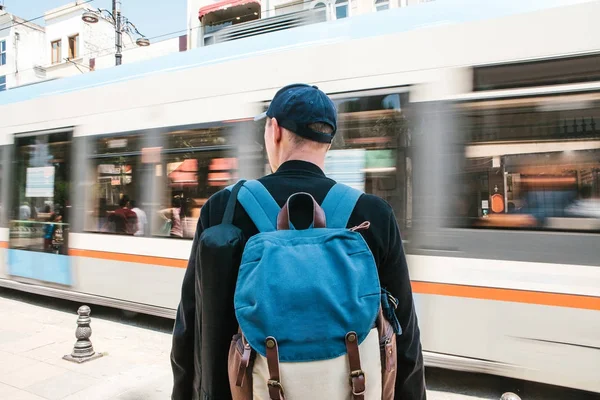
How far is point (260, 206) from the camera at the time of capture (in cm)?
130

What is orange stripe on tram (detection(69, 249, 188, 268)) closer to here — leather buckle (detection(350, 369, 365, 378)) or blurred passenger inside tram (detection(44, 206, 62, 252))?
blurred passenger inside tram (detection(44, 206, 62, 252))

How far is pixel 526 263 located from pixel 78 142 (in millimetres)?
6200

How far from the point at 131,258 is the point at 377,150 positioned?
371 centimetres

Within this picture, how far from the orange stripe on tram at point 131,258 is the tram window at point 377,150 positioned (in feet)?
7.79

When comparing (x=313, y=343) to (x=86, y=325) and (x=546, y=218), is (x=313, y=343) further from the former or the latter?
(x=86, y=325)

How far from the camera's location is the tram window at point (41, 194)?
6.83 m

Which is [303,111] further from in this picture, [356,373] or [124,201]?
[124,201]

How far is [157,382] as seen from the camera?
4574mm

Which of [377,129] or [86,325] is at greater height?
[377,129]

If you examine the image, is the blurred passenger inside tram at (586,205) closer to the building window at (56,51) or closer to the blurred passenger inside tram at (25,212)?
the blurred passenger inside tram at (25,212)

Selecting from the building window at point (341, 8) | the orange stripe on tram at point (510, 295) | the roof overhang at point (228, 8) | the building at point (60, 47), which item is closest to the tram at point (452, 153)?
the orange stripe on tram at point (510, 295)

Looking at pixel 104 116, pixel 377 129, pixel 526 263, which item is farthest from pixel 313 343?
pixel 104 116

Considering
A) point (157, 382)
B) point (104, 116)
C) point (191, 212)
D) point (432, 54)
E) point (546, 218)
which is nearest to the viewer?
point (546, 218)

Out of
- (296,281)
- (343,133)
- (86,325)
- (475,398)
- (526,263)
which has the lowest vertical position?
(475,398)
